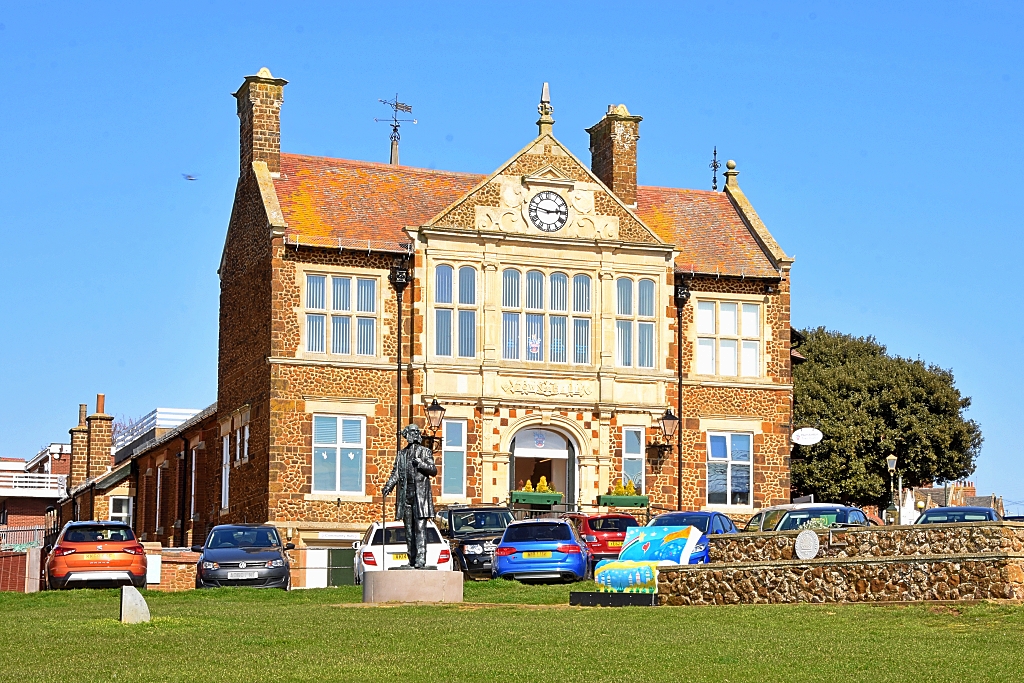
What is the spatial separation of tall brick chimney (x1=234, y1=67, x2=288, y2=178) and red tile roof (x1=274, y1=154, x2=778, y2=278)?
715 mm

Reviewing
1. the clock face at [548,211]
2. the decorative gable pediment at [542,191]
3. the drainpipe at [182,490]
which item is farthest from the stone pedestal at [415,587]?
the drainpipe at [182,490]

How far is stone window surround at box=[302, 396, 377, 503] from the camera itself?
140ft

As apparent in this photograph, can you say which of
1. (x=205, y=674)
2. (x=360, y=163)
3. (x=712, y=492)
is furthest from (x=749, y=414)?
(x=205, y=674)

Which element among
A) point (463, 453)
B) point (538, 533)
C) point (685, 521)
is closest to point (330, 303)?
point (463, 453)

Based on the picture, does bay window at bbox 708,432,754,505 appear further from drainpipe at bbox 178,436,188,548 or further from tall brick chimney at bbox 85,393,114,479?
tall brick chimney at bbox 85,393,114,479

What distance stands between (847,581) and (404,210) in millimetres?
23984

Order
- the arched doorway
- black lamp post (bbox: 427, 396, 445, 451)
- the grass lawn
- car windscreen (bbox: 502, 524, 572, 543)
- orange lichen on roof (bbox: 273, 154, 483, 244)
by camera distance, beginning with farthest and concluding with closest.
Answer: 1. the arched doorway
2. orange lichen on roof (bbox: 273, 154, 483, 244)
3. black lamp post (bbox: 427, 396, 445, 451)
4. car windscreen (bbox: 502, 524, 572, 543)
5. the grass lawn

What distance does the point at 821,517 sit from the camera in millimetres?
30344

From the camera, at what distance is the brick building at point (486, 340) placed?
4303 cm

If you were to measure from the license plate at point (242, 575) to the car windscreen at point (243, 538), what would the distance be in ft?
3.05

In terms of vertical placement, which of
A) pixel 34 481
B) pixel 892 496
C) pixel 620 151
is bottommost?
pixel 892 496

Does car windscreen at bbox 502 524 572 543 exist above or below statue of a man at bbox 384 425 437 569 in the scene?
below

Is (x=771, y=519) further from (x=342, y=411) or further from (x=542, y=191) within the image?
(x=542, y=191)

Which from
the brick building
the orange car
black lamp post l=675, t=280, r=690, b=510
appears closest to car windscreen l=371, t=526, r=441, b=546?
the orange car
